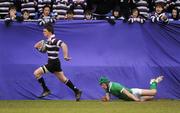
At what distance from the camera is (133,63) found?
16.3 meters

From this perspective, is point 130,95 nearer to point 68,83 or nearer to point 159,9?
point 68,83

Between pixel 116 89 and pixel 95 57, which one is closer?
pixel 116 89

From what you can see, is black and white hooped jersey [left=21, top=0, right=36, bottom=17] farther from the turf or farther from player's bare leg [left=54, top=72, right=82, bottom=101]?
the turf

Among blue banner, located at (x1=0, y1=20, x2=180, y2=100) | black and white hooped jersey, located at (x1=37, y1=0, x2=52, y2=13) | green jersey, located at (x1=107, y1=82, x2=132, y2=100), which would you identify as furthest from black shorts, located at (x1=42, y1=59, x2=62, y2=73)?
black and white hooped jersey, located at (x1=37, y1=0, x2=52, y2=13)

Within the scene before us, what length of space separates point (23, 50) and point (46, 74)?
1046mm

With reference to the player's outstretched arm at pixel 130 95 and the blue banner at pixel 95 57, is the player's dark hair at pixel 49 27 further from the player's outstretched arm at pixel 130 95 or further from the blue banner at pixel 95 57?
the player's outstretched arm at pixel 130 95

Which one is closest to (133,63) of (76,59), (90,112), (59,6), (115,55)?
(115,55)

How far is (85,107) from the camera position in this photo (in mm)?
13453

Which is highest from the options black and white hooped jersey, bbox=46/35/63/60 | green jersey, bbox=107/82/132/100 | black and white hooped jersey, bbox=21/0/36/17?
black and white hooped jersey, bbox=21/0/36/17

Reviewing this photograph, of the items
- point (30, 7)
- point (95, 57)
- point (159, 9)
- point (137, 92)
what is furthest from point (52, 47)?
point (159, 9)

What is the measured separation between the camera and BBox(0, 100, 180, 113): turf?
1253cm

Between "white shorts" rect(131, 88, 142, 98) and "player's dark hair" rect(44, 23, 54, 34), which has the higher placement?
"player's dark hair" rect(44, 23, 54, 34)

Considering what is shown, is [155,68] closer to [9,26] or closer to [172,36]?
[172,36]

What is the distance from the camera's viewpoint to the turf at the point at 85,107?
12531mm
